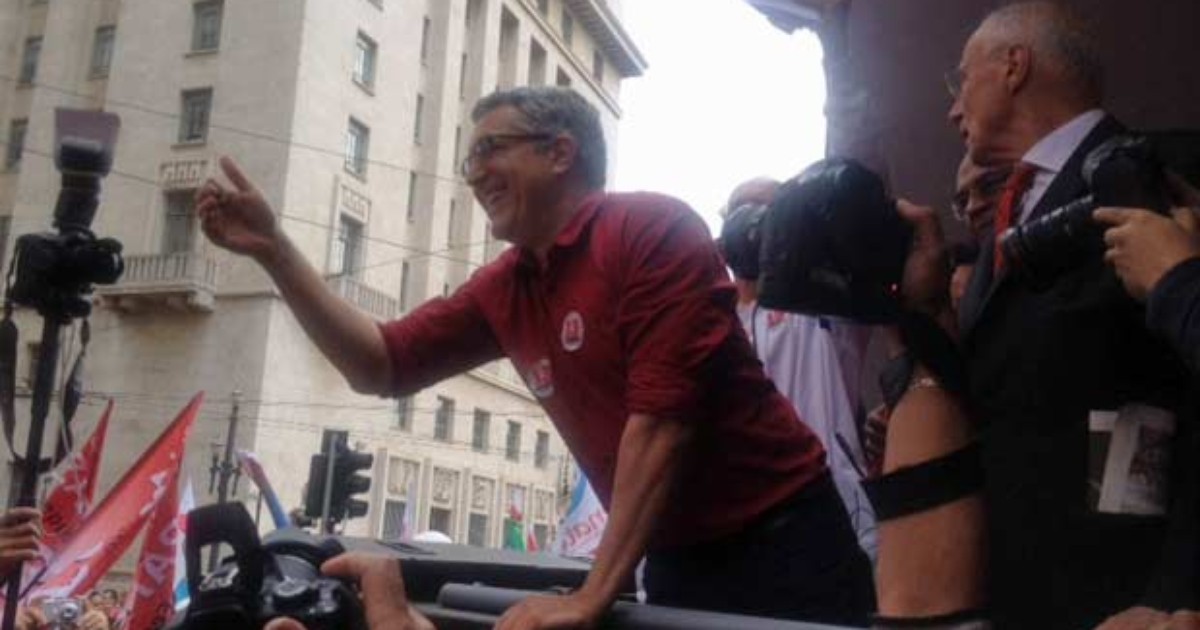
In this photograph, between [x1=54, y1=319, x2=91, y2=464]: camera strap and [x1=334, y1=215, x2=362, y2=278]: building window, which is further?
[x1=334, y1=215, x2=362, y2=278]: building window

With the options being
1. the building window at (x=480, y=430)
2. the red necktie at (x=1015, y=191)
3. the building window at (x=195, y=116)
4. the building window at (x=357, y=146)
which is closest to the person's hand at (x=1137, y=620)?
the red necktie at (x=1015, y=191)

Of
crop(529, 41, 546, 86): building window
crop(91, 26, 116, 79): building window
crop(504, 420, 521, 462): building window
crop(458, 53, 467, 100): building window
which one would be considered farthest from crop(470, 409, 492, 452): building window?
crop(91, 26, 116, 79): building window

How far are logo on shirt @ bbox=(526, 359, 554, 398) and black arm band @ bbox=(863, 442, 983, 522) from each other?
72 cm

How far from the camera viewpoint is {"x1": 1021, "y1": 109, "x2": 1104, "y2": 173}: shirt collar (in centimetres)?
189

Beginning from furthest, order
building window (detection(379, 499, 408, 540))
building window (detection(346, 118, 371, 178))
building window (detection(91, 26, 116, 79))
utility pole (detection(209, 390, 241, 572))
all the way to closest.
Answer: building window (detection(379, 499, 408, 540)) → building window (detection(91, 26, 116, 79)) → building window (detection(346, 118, 371, 178)) → utility pole (detection(209, 390, 241, 572))

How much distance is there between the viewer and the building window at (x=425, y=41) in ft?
115

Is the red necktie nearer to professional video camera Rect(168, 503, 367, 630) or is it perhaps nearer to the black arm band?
the black arm band

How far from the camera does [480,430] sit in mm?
36031

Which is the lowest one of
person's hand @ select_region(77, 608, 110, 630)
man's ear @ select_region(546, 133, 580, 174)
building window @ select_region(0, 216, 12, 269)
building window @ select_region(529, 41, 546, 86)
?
person's hand @ select_region(77, 608, 110, 630)

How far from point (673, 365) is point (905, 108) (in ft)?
9.01

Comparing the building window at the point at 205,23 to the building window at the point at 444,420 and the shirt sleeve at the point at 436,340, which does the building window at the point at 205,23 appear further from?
the shirt sleeve at the point at 436,340

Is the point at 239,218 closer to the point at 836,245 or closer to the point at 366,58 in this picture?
the point at 836,245

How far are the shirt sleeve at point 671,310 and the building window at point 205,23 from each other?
30.3 m

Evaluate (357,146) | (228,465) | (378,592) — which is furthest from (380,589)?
(357,146)
